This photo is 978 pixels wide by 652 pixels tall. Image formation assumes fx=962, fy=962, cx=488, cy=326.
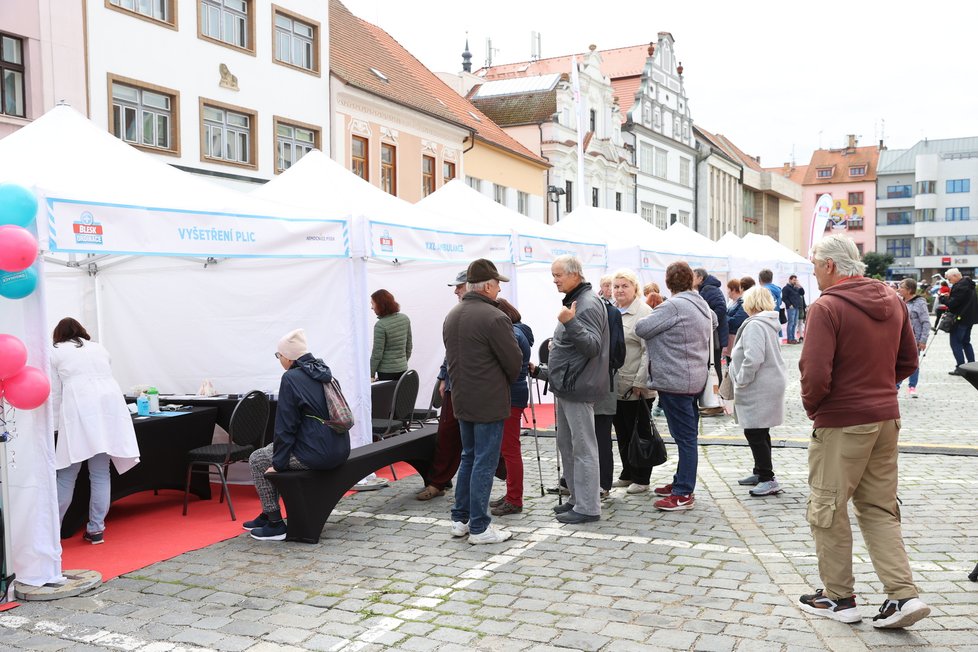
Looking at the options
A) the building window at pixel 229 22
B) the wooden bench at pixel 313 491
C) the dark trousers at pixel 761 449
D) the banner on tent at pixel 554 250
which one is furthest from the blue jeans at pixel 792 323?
the wooden bench at pixel 313 491

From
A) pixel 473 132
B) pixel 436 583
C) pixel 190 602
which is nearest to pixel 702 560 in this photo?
pixel 436 583

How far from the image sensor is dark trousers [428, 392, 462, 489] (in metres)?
7.98

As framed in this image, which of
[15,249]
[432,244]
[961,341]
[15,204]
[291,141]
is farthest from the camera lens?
[291,141]

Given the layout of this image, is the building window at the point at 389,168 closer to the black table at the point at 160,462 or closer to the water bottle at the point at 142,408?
the black table at the point at 160,462

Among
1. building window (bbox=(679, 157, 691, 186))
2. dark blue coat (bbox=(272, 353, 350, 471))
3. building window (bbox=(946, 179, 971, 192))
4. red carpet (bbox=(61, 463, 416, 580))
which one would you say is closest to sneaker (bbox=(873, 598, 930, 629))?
dark blue coat (bbox=(272, 353, 350, 471))

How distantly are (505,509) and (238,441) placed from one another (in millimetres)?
2283

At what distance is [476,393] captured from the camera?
20.9 ft

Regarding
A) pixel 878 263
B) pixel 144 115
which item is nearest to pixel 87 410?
pixel 144 115

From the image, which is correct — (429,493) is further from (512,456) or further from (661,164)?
(661,164)

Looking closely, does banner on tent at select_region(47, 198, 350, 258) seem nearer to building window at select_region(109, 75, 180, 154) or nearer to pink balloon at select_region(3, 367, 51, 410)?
pink balloon at select_region(3, 367, 51, 410)

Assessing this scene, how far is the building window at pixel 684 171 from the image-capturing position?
5628cm

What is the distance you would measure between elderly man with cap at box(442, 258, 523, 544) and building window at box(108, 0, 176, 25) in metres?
14.9

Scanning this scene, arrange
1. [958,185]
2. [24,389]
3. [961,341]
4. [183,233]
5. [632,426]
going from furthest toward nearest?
[958,185]
[961,341]
[632,426]
[183,233]
[24,389]

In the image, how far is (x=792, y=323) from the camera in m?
26.5
